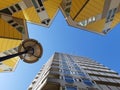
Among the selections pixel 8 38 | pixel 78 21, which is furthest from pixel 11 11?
pixel 78 21

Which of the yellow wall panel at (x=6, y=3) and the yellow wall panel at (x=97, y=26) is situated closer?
the yellow wall panel at (x=6, y=3)

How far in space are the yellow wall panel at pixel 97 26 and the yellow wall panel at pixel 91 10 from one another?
233 cm

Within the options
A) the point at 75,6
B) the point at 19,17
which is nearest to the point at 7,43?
the point at 19,17

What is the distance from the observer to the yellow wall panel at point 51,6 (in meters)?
27.3

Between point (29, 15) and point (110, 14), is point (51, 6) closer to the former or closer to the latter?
point (29, 15)

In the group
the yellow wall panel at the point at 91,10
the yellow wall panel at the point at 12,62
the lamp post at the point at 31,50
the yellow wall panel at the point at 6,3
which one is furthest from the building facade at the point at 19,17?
the lamp post at the point at 31,50

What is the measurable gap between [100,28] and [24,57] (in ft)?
83.4

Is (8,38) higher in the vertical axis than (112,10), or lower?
lower

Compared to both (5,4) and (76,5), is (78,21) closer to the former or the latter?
(76,5)

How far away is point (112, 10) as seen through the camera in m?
29.0

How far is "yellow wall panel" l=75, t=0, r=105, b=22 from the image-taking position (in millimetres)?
26688

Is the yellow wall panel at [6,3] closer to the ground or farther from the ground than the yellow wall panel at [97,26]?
farther from the ground

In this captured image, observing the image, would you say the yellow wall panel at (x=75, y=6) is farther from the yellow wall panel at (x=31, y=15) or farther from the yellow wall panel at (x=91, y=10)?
the yellow wall panel at (x=31, y=15)

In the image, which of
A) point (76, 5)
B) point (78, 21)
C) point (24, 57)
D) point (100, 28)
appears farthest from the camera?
point (100, 28)
